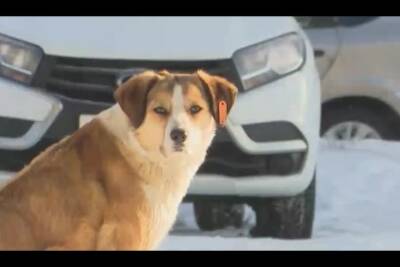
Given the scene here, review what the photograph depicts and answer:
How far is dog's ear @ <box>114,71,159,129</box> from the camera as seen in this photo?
13.1 ft

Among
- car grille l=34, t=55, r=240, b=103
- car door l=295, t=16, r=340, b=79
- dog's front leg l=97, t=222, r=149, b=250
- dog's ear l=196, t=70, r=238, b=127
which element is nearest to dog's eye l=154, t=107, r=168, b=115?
dog's ear l=196, t=70, r=238, b=127

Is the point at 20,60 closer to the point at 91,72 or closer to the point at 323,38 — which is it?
the point at 91,72

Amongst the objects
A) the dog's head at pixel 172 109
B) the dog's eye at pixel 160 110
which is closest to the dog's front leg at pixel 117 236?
the dog's head at pixel 172 109

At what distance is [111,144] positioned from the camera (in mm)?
4055

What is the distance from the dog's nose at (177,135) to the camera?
397cm

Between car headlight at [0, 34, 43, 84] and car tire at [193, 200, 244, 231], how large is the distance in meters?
0.80

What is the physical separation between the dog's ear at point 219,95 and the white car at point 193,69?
25cm

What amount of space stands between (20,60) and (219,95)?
2.72 ft

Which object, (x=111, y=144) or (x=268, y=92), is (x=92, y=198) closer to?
→ (x=111, y=144)

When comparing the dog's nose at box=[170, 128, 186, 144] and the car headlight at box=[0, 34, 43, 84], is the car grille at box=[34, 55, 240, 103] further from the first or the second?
the dog's nose at box=[170, 128, 186, 144]

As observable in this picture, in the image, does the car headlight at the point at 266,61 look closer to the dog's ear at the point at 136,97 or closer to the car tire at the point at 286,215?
the car tire at the point at 286,215

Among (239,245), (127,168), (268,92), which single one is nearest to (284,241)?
(239,245)

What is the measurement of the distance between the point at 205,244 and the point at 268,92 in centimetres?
59

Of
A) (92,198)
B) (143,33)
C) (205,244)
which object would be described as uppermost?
(143,33)
